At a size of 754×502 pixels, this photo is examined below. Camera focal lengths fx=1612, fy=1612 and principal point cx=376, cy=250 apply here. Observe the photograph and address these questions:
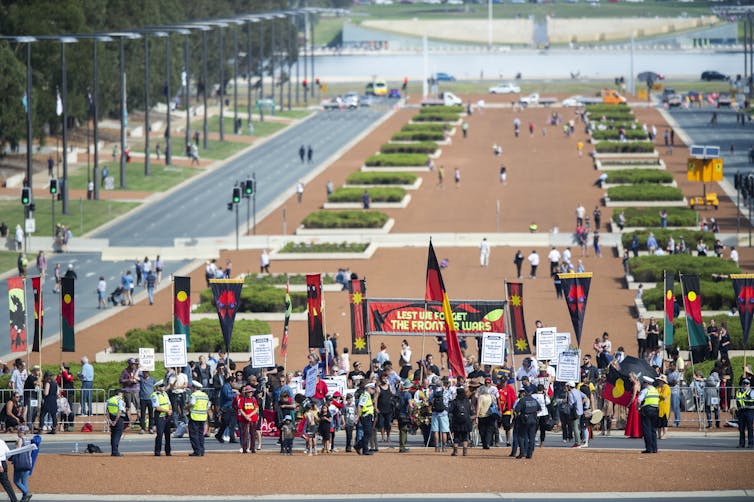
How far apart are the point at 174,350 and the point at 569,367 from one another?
9084 mm

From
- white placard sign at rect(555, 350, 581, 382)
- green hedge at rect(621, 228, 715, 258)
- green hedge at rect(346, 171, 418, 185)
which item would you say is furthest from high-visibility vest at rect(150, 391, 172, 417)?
green hedge at rect(346, 171, 418, 185)

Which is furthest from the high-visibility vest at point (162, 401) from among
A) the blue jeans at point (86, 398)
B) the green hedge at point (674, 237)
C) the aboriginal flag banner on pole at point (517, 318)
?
the green hedge at point (674, 237)

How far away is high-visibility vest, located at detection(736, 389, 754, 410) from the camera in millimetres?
33219

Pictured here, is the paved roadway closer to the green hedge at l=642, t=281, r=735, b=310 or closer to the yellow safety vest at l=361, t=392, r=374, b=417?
the green hedge at l=642, t=281, r=735, b=310

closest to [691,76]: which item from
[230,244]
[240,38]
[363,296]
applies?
[240,38]

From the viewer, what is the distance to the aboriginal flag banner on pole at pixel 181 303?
1645 inches

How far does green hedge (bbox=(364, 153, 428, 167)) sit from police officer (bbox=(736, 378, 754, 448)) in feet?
217

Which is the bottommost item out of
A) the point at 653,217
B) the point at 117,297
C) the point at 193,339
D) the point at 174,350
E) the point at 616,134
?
the point at 117,297

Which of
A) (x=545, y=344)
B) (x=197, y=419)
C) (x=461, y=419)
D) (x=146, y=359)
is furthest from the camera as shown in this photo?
(x=545, y=344)

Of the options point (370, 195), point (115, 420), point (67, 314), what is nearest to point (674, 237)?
point (370, 195)

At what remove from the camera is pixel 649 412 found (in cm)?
3219

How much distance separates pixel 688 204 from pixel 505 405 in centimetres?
5170

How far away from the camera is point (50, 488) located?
3016 centimetres

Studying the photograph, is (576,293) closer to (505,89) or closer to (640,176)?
(640,176)
